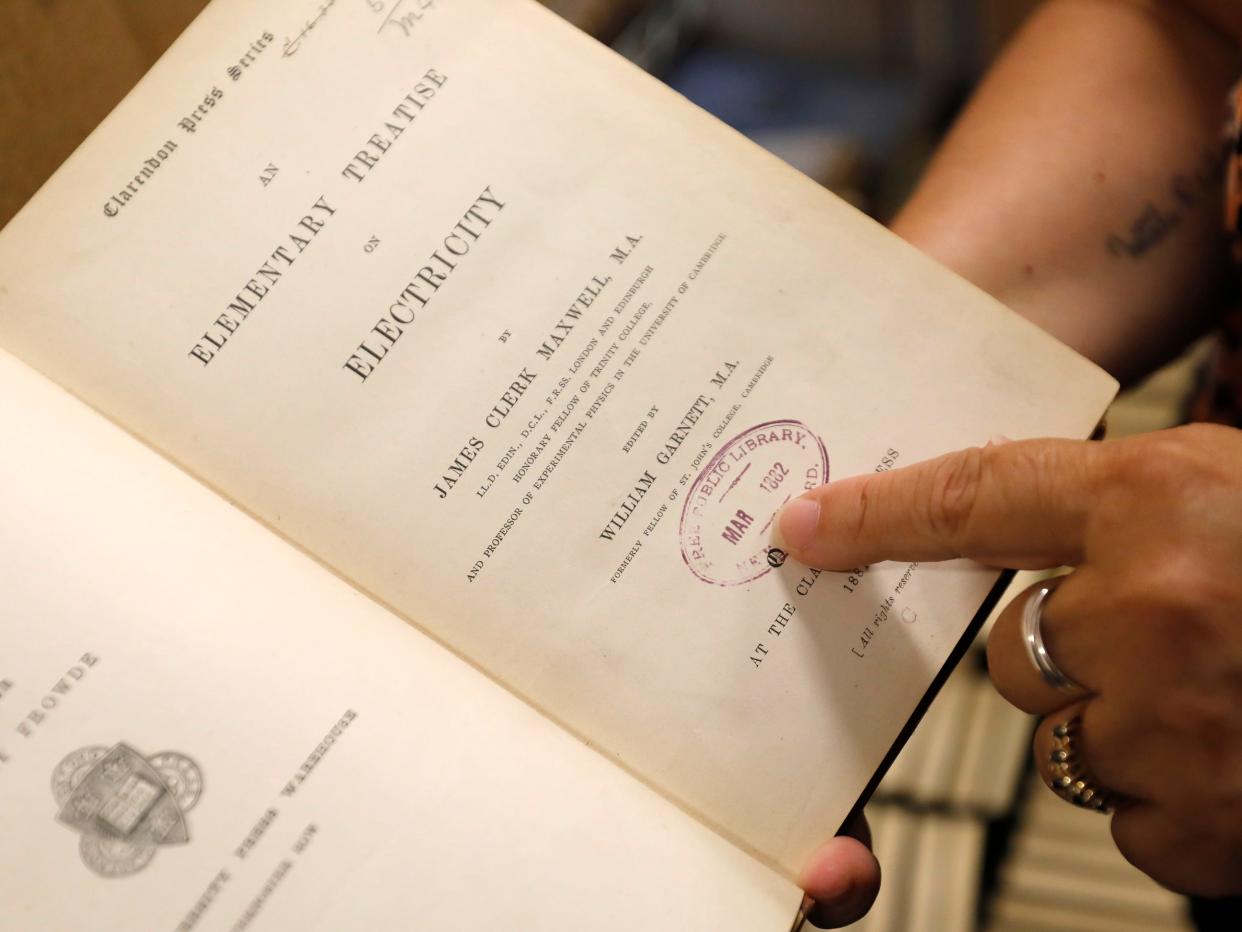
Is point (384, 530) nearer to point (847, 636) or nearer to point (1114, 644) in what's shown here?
point (847, 636)

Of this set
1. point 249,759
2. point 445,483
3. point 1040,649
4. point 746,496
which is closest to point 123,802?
point 249,759

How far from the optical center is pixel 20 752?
406 mm

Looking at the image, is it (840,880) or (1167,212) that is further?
(1167,212)

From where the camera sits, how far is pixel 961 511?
47cm

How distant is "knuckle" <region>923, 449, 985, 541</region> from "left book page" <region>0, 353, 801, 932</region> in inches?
7.2

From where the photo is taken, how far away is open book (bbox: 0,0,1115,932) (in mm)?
421

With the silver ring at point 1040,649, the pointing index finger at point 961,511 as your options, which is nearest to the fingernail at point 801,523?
the pointing index finger at point 961,511

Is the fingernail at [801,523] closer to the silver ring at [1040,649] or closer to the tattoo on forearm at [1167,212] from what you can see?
the silver ring at [1040,649]

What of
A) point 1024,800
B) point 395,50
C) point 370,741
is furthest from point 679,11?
point 370,741

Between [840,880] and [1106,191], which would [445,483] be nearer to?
[840,880]

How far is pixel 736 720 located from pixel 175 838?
25cm

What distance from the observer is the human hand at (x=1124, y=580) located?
42 cm

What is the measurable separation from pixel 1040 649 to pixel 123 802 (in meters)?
0.42

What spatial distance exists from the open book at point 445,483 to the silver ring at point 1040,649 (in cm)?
3
